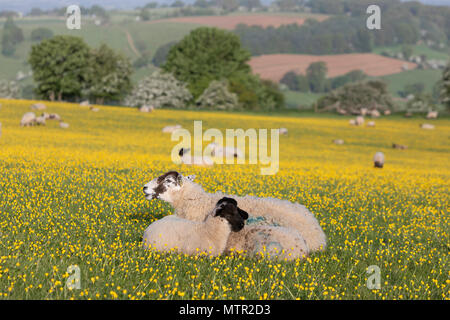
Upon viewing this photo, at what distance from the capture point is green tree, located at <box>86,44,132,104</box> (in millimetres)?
92438

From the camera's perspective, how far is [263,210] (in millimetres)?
9609

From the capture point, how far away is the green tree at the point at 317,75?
634 ft

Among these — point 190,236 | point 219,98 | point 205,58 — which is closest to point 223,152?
point 190,236

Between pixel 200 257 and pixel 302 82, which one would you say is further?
pixel 302 82

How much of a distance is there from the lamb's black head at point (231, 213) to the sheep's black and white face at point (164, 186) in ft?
7.34

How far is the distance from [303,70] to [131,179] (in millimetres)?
185529

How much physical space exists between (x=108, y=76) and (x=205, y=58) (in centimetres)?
2373

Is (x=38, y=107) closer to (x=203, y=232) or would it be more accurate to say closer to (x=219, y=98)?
(x=219, y=98)

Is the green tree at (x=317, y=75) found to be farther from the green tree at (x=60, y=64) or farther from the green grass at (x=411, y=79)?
the green tree at (x=60, y=64)

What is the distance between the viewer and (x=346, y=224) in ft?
39.0

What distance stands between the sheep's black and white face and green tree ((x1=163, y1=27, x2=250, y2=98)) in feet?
288

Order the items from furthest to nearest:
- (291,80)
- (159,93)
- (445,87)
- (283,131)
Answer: (291,80) → (159,93) → (445,87) → (283,131)
